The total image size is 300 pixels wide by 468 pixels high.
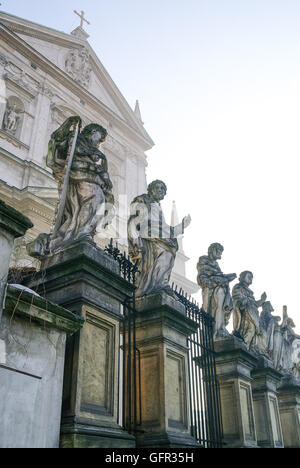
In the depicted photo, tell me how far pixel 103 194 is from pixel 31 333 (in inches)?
97.0

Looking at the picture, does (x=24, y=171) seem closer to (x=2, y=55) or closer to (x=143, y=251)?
(x=2, y=55)

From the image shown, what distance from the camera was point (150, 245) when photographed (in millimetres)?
7105

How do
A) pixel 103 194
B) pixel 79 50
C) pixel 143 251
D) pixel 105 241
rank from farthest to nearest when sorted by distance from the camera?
pixel 79 50
pixel 105 241
pixel 143 251
pixel 103 194

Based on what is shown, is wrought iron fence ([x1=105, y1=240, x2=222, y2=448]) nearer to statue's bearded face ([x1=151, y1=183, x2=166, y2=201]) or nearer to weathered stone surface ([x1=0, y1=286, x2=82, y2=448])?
statue's bearded face ([x1=151, y1=183, x2=166, y2=201])

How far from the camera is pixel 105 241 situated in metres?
17.3

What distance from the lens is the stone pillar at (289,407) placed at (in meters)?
11.2

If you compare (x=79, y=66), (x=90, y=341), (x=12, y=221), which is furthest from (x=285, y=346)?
(x=79, y=66)

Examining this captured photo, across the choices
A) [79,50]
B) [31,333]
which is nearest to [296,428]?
[31,333]

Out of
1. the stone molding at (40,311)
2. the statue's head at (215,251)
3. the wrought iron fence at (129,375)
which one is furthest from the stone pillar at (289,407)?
the stone molding at (40,311)

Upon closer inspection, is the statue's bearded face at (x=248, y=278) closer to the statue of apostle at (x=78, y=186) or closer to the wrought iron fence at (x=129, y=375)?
the wrought iron fence at (x=129, y=375)

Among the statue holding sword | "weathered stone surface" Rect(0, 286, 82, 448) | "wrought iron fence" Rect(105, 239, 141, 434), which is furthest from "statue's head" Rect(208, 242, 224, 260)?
"weathered stone surface" Rect(0, 286, 82, 448)

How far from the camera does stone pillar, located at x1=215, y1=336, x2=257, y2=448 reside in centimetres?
798

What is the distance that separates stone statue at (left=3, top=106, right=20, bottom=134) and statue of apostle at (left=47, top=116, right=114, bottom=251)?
13637 mm

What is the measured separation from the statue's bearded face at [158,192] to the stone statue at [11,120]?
12778mm
